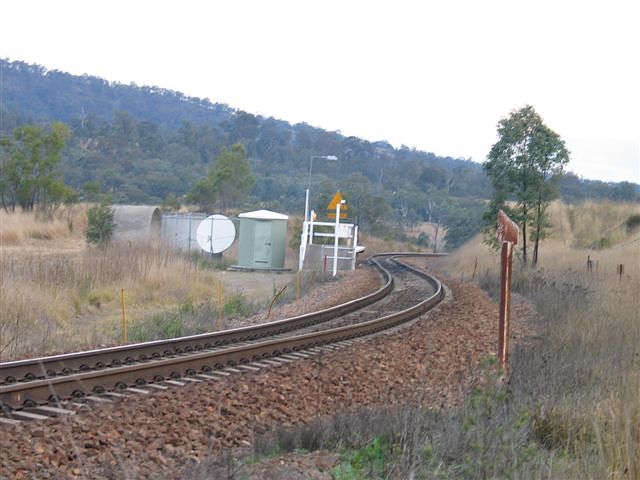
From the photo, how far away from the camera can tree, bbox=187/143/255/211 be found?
68.5 m

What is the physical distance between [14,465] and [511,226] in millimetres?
5377

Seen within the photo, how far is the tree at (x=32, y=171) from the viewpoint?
5025 centimetres

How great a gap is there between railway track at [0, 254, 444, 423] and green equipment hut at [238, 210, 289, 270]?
62.8 feet

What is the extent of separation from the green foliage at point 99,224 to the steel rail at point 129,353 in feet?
82.7

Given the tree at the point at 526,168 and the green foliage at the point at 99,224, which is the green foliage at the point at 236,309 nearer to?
the tree at the point at 526,168

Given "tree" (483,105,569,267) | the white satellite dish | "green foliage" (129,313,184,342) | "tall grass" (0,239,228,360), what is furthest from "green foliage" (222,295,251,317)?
the white satellite dish

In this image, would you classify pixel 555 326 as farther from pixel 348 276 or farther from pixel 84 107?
pixel 84 107

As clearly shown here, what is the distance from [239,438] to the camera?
8.13 metres

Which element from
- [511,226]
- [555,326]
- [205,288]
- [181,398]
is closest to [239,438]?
[181,398]

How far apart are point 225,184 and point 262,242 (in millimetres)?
32285

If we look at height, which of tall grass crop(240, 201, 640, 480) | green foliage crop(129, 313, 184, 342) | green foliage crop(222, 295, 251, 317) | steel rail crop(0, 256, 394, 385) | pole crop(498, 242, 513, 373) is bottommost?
green foliage crop(222, 295, 251, 317)

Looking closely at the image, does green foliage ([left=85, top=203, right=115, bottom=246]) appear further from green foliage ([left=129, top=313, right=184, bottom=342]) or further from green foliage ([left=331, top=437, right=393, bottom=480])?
green foliage ([left=331, top=437, right=393, bottom=480])

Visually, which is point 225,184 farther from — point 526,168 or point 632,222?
point 526,168

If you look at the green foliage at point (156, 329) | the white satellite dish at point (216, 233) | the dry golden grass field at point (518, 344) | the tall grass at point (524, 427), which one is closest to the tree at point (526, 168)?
the dry golden grass field at point (518, 344)
